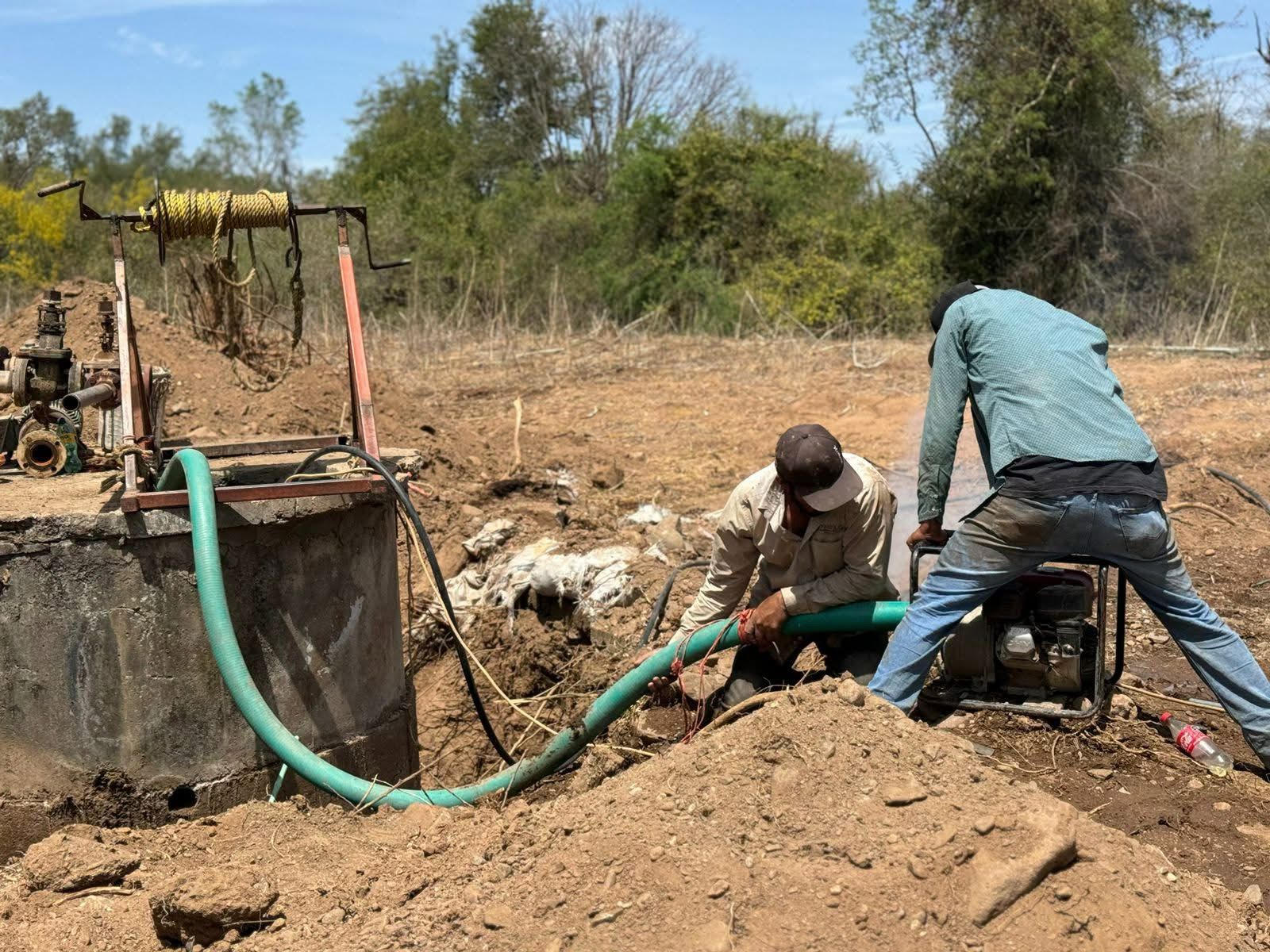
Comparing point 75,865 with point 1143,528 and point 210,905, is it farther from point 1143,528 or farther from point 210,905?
point 1143,528

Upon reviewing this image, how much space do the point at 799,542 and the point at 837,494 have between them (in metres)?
0.30

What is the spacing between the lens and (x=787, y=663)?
4.50m

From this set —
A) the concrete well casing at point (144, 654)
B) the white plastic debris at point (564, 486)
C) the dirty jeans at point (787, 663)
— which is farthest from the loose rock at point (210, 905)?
the white plastic debris at point (564, 486)

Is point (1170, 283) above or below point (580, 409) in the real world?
above

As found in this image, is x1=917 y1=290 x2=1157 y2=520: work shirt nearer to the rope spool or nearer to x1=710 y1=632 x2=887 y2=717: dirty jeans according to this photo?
x1=710 y1=632 x2=887 y2=717: dirty jeans

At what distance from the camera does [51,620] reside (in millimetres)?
3895

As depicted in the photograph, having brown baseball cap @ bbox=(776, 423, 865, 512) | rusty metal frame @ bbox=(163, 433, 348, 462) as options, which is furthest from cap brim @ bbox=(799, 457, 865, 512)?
rusty metal frame @ bbox=(163, 433, 348, 462)

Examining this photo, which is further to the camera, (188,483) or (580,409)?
(580,409)

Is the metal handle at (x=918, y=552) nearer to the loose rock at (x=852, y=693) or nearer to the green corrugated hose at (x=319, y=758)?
the green corrugated hose at (x=319, y=758)

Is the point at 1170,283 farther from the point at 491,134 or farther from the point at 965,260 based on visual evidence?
the point at 491,134

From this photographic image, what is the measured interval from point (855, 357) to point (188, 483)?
33.5 feet

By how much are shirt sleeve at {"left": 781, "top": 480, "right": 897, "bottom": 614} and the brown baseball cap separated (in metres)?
0.16

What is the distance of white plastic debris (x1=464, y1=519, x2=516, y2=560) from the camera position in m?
6.98

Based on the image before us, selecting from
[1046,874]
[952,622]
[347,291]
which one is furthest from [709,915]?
[347,291]
